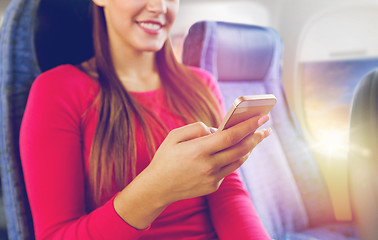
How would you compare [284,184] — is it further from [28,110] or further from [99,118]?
[28,110]

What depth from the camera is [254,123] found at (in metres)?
0.51

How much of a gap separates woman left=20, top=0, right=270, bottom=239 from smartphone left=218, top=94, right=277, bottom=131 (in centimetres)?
1

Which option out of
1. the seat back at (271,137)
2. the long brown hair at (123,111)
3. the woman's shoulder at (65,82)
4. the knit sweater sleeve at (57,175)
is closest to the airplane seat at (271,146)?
the seat back at (271,137)

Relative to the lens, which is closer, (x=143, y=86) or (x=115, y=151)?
(x=115, y=151)

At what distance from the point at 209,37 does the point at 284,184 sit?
694mm

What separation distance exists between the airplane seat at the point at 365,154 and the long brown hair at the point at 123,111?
410 millimetres

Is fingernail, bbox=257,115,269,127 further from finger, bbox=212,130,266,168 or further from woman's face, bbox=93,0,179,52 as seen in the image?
woman's face, bbox=93,0,179,52

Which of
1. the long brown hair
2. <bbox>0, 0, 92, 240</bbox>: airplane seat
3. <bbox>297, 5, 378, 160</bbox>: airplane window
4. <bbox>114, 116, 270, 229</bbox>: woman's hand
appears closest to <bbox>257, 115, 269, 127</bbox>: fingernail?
A: <bbox>114, 116, 270, 229</bbox>: woman's hand

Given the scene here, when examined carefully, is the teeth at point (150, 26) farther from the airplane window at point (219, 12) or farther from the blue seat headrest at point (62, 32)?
the airplane window at point (219, 12)

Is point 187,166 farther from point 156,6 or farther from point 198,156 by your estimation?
point 156,6

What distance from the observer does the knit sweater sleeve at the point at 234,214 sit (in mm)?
751

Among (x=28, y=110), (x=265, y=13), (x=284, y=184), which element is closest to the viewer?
(x=28, y=110)

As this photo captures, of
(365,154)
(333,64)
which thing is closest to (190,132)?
(365,154)

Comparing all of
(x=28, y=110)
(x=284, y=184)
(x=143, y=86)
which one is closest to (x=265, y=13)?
(x=284, y=184)
